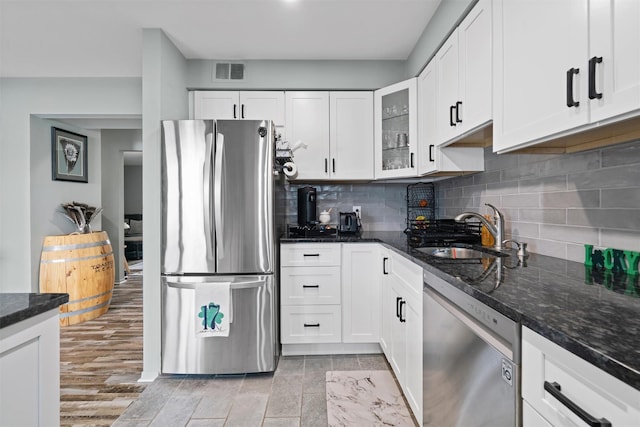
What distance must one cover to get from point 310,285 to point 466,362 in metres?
1.61

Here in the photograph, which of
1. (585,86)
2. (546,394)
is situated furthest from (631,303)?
(585,86)

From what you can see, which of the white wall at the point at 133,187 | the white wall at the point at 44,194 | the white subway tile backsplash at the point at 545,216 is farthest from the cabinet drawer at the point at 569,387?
the white wall at the point at 133,187

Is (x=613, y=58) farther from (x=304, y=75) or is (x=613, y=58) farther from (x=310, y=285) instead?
(x=304, y=75)

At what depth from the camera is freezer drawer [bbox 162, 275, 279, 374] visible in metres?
2.34

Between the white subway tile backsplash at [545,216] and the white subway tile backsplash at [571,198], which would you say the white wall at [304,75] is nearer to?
the white subway tile backsplash at [571,198]

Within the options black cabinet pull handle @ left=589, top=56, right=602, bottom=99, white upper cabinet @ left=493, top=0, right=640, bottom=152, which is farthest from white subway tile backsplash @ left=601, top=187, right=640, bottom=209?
black cabinet pull handle @ left=589, top=56, right=602, bottom=99

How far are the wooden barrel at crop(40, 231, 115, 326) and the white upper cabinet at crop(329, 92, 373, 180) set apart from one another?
272 cm

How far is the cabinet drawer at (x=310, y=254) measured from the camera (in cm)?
262

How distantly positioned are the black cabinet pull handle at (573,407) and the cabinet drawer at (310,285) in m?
1.96

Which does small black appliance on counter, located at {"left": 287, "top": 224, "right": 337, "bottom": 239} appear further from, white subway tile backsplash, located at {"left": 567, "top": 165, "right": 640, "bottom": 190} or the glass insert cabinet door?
white subway tile backsplash, located at {"left": 567, "top": 165, "right": 640, "bottom": 190}

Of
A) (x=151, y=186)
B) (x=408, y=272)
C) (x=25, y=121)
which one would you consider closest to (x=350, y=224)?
(x=408, y=272)

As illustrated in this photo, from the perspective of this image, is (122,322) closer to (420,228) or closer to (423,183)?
(420,228)

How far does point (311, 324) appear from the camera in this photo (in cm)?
264

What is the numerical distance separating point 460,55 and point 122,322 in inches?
153
